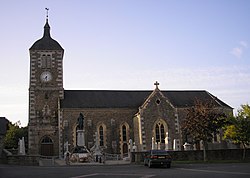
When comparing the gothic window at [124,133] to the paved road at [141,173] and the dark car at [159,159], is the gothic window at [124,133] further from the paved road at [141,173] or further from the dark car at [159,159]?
the paved road at [141,173]

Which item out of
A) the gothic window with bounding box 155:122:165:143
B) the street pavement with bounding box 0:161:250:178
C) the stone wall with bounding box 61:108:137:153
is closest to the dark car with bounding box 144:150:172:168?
the street pavement with bounding box 0:161:250:178

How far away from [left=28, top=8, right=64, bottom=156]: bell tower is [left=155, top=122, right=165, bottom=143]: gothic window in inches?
506

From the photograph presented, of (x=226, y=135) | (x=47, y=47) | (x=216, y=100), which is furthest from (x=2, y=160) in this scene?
(x=216, y=100)

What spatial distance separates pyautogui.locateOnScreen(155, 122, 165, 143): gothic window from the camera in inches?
1542

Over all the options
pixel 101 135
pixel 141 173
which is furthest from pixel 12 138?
pixel 141 173

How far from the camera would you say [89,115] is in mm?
39906

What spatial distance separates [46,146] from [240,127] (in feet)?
76.6

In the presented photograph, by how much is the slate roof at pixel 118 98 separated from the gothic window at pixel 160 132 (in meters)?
4.03

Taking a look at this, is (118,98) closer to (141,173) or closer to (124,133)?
(124,133)

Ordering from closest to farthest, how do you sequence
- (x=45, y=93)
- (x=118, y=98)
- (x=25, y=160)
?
(x=25, y=160), (x=45, y=93), (x=118, y=98)

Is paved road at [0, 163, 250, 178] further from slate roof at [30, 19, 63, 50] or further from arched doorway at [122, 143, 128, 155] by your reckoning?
slate roof at [30, 19, 63, 50]

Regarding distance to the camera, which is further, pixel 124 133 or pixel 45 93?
pixel 124 133

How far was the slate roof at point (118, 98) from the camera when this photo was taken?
134 ft

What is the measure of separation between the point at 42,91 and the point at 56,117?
4.11 meters
